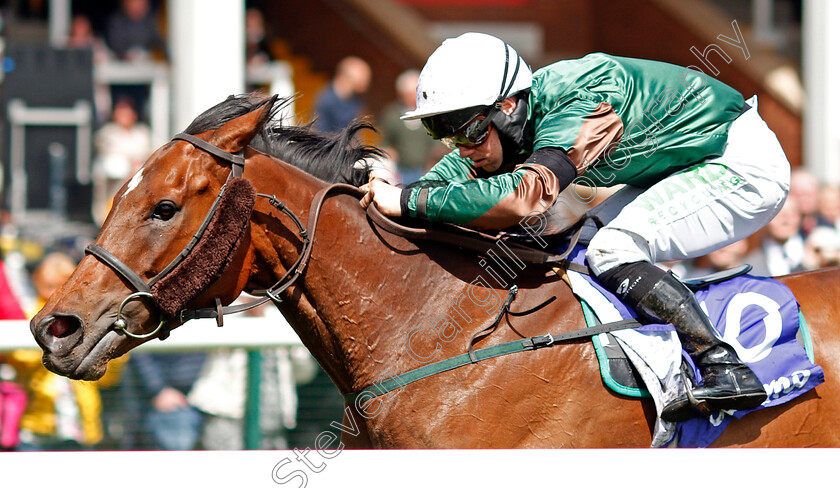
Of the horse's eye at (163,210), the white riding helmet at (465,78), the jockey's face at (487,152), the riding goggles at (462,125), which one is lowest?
the horse's eye at (163,210)

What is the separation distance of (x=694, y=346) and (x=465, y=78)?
3.42ft

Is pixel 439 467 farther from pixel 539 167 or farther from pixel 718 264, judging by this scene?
pixel 718 264

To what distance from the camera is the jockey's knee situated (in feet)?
8.41

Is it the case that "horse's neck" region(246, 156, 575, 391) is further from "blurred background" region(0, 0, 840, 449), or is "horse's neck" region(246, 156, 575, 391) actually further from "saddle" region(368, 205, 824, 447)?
"blurred background" region(0, 0, 840, 449)

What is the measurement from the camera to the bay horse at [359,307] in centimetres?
244

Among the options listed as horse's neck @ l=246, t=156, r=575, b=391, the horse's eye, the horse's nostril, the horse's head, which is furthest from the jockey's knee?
the horse's nostril

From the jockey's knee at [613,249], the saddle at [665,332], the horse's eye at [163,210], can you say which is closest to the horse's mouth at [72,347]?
the horse's eye at [163,210]

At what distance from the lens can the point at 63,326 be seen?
7.88 ft

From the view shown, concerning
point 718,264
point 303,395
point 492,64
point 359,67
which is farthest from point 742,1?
point 492,64

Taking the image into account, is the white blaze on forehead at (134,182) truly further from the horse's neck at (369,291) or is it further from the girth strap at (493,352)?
the girth strap at (493,352)

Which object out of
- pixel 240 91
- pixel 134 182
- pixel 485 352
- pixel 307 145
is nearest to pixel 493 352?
pixel 485 352

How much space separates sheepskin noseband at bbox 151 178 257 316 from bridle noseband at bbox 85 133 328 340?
19 millimetres

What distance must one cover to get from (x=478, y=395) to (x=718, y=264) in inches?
126

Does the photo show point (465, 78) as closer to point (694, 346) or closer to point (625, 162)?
point (625, 162)
